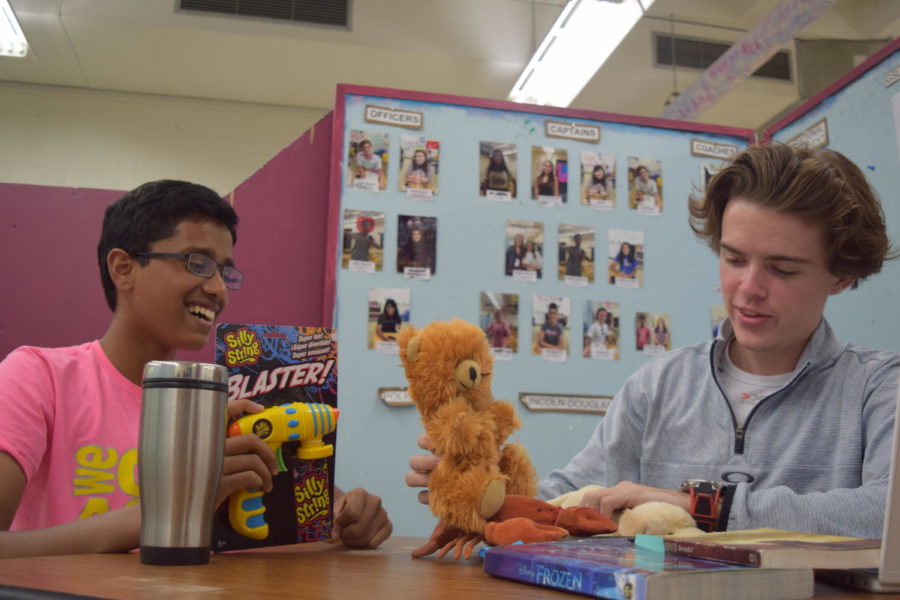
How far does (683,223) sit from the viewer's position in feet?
7.18

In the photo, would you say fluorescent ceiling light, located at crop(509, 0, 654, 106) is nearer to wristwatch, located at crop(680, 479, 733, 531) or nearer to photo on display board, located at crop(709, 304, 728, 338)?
photo on display board, located at crop(709, 304, 728, 338)

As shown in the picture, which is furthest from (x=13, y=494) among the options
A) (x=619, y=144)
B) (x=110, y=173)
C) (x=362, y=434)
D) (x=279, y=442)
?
(x=110, y=173)

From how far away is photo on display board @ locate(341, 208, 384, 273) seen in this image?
6.44ft

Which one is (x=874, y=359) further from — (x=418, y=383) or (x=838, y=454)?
(x=418, y=383)

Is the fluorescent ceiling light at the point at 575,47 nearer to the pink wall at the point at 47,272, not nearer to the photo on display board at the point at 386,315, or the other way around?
the photo on display board at the point at 386,315

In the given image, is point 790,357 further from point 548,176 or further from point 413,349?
point 548,176

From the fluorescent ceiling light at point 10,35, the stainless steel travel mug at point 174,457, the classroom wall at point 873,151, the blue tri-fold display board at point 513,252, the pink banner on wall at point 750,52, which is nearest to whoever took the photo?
the stainless steel travel mug at point 174,457

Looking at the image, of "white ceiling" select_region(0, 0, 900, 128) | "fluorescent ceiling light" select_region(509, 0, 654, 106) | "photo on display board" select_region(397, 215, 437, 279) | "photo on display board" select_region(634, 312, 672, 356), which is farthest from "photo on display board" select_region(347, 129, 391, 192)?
"white ceiling" select_region(0, 0, 900, 128)

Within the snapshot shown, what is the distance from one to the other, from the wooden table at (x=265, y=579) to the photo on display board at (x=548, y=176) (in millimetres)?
1396

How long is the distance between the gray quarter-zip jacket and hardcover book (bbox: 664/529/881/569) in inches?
10.6

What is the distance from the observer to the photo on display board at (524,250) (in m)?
2.06

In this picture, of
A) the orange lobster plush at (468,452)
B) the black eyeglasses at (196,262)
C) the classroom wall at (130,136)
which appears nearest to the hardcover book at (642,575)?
the orange lobster plush at (468,452)

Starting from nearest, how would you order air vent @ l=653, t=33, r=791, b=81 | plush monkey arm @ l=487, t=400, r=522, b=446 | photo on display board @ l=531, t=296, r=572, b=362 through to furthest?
plush monkey arm @ l=487, t=400, r=522, b=446
photo on display board @ l=531, t=296, r=572, b=362
air vent @ l=653, t=33, r=791, b=81

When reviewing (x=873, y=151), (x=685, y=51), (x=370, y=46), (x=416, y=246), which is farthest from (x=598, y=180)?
(x=685, y=51)
